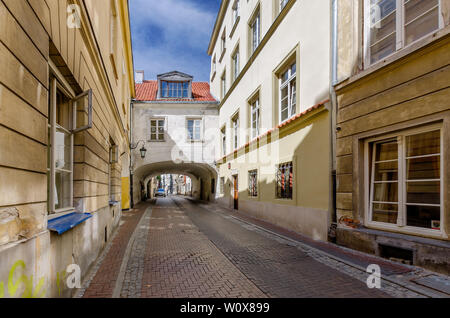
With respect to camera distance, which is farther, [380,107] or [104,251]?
[104,251]

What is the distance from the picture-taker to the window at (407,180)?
5.03 m

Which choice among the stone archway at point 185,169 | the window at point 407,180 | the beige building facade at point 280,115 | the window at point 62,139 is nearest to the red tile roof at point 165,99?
the beige building facade at point 280,115

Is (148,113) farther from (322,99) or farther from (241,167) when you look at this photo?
(322,99)

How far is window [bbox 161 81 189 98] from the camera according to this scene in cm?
2108

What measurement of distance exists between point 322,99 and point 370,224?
11.2 feet

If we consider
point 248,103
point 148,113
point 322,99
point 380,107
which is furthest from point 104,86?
point 148,113

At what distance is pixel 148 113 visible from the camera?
767 inches

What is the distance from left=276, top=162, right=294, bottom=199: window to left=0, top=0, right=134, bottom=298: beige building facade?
6177mm

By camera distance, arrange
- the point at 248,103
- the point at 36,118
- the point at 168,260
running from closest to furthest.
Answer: the point at 36,118 < the point at 168,260 < the point at 248,103

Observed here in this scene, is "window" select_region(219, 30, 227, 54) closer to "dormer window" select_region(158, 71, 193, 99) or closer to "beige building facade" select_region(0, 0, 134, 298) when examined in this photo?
"dormer window" select_region(158, 71, 193, 99)

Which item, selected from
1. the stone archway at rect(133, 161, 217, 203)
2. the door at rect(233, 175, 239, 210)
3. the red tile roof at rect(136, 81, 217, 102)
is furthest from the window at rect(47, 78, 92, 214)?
the red tile roof at rect(136, 81, 217, 102)

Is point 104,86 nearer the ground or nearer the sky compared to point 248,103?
nearer the ground

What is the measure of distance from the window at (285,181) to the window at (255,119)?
3031 mm

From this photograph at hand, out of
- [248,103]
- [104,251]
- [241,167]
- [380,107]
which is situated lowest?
[104,251]
